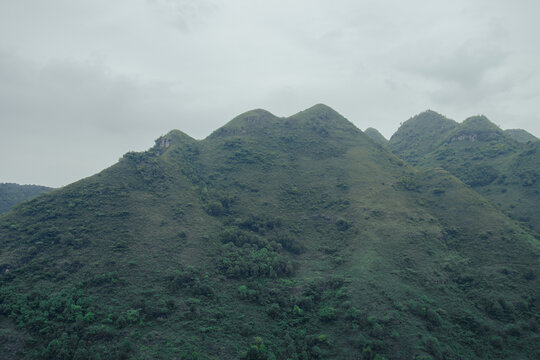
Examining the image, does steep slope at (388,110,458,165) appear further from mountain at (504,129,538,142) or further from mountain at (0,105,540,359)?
mountain at (0,105,540,359)

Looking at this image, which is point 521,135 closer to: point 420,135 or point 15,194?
point 420,135

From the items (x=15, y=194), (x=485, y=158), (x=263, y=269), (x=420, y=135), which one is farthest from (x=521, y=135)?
(x=15, y=194)

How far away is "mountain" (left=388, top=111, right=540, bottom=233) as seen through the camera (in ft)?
254

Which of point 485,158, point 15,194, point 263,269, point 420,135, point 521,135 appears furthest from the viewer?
point 521,135

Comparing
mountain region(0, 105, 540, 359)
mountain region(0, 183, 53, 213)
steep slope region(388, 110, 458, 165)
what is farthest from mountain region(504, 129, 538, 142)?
mountain region(0, 183, 53, 213)

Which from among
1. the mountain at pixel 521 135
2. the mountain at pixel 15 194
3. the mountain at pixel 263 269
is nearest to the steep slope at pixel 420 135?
the mountain at pixel 521 135

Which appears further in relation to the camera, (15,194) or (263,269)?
(15,194)

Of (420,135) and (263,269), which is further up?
(420,135)

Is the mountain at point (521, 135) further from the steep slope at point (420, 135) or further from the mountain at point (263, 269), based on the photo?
the mountain at point (263, 269)

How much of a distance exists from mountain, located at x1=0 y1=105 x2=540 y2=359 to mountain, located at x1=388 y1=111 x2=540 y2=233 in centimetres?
1452

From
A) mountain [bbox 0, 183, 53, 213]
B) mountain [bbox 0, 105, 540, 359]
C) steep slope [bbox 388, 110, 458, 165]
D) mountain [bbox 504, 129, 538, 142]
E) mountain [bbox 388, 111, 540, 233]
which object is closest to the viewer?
mountain [bbox 0, 105, 540, 359]

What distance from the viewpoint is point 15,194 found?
4454 inches

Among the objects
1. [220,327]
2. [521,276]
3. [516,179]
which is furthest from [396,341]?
[516,179]

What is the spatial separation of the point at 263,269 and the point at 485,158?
94.3m
